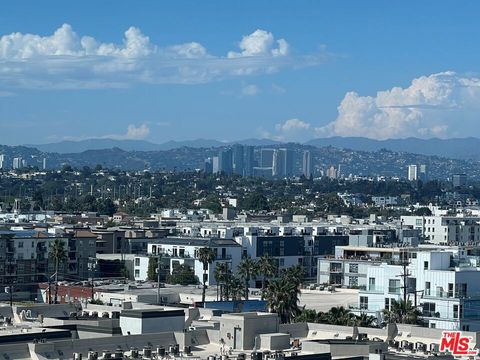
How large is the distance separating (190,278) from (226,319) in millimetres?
62170

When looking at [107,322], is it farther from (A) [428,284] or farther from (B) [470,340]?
(A) [428,284]

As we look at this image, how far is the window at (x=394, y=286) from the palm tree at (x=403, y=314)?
32.8ft

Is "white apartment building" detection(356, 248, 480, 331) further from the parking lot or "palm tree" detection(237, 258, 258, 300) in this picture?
"palm tree" detection(237, 258, 258, 300)

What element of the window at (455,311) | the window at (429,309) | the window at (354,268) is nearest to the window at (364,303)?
the window at (429,309)

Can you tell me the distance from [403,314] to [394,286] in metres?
12.7

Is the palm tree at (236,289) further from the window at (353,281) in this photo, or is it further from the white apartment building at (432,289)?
the window at (353,281)

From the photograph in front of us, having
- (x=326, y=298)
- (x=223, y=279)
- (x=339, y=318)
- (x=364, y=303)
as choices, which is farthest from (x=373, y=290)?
(x=326, y=298)

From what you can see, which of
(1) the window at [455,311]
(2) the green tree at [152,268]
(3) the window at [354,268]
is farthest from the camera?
(2) the green tree at [152,268]

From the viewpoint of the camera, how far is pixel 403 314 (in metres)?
65.6

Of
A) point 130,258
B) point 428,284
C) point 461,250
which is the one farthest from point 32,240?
point 428,284

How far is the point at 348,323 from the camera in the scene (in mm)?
60656

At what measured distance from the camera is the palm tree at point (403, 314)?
6525 cm

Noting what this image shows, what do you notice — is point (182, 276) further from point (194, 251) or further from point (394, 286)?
point (394, 286)

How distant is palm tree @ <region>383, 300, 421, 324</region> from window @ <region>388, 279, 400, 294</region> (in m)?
10.0
